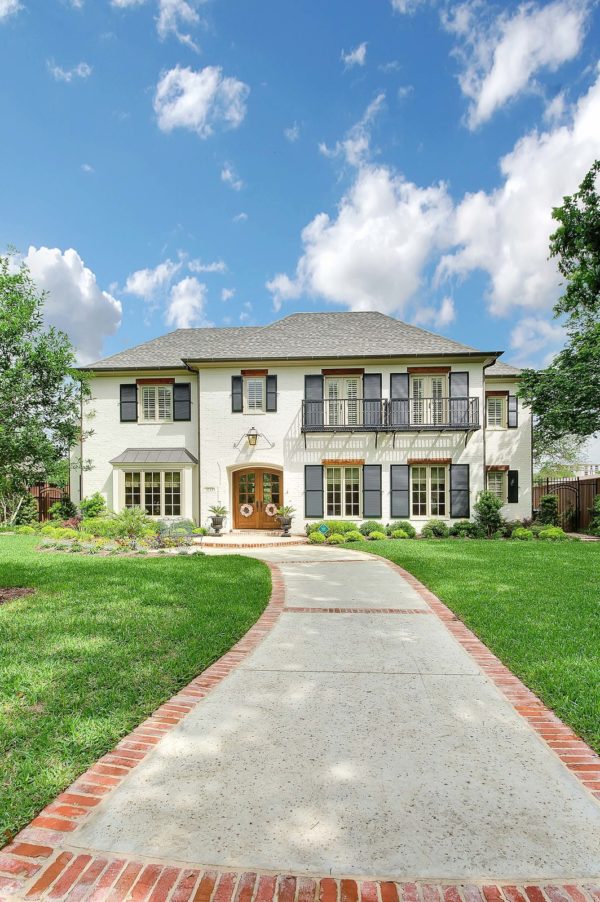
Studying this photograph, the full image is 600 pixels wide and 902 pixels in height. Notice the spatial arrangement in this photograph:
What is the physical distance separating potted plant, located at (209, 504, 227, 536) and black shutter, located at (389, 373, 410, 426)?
7.24 metres

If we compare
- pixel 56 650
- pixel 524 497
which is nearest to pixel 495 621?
pixel 56 650

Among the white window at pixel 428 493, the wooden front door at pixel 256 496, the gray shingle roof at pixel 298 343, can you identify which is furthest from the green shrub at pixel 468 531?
the wooden front door at pixel 256 496

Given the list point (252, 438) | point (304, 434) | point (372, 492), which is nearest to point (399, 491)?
point (372, 492)

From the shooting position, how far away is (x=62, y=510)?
17984 mm

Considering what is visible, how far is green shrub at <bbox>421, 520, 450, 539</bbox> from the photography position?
15874 mm

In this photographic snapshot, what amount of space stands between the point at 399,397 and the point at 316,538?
20.7ft

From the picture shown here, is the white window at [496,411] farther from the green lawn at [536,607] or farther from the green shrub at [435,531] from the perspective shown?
the green lawn at [536,607]

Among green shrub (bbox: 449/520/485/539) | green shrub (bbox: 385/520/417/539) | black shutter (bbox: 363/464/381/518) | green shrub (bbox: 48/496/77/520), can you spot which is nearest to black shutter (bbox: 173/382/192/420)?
green shrub (bbox: 48/496/77/520)

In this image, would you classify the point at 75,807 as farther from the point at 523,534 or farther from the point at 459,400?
the point at 459,400

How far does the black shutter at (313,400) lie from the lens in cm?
1688

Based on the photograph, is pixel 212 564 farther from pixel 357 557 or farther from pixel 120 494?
pixel 120 494

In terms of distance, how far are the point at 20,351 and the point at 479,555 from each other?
10.3 meters

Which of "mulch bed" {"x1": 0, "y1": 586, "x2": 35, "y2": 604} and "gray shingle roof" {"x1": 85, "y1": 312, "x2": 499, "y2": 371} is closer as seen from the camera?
"mulch bed" {"x1": 0, "y1": 586, "x2": 35, "y2": 604}

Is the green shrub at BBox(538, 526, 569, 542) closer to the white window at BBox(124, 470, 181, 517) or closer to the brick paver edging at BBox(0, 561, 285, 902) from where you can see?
the white window at BBox(124, 470, 181, 517)
